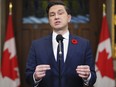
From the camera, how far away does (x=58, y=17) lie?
87.7 inches

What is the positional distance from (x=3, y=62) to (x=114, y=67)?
6.21 feet

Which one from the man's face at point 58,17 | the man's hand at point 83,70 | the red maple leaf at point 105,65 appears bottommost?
the red maple leaf at point 105,65

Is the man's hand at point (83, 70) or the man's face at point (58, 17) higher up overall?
the man's face at point (58, 17)

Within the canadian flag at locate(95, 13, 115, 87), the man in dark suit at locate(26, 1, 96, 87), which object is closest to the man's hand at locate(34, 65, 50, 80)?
the man in dark suit at locate(26, 1, 96, 87)

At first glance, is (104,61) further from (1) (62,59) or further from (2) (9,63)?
(1) (62,59)

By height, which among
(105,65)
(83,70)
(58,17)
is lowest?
(105,65)

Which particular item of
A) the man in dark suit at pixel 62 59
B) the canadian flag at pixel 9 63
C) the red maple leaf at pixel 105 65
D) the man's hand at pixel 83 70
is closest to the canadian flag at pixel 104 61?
the red maple leaf at pixel 105 65

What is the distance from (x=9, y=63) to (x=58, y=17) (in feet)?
10.5

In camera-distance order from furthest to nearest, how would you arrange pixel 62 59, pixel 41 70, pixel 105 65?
pixel 105 65 < pixel 62 59 < pixel 41 70

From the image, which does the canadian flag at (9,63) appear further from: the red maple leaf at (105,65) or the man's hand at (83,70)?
the man's hand at (83,70)

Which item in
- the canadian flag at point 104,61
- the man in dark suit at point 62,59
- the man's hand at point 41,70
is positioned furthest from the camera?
the canadian flag at point 104,61

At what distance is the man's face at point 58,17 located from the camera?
87.1 inches

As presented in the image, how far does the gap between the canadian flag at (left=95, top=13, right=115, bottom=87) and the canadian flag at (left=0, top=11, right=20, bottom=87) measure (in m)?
1.37

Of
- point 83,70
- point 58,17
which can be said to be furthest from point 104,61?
point 83,70
